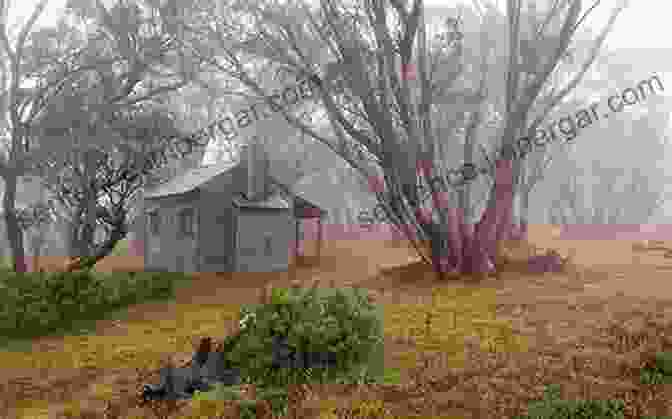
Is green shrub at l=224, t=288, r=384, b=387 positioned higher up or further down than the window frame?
further down

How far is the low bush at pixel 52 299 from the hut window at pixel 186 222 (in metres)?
6.46

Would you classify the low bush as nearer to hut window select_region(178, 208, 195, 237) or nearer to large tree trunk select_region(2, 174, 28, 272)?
large tree trunk select_region(2, 174, 28, 272)

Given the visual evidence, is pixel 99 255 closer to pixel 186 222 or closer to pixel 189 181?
pixel 186 222

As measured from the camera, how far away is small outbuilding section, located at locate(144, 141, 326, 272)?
19875 mm

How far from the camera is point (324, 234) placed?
40750 mm

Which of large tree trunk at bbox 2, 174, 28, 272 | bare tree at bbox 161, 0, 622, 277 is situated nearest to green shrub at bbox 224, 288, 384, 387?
bare tree at bbox 161, 0, 622, 277

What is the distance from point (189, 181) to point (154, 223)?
8.67 feet

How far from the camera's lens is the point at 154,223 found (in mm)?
22172

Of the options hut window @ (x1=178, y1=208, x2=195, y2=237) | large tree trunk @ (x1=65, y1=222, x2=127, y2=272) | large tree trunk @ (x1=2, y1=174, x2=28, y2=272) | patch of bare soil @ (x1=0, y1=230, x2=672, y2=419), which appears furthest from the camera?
hut window @ (x1=178, y1=208, x2=195, y2=237)

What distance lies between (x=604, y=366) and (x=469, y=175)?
12.8 meters

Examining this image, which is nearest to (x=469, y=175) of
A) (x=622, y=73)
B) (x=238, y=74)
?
(x=238, y=74)

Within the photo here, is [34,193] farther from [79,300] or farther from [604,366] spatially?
[604,366]

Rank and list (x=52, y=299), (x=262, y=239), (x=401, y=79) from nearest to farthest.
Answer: (x=52, y=299)
(x=401, y=79)
(x=262, y=239)

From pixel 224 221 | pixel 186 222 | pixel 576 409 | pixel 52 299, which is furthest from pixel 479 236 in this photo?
pixel 186 222
